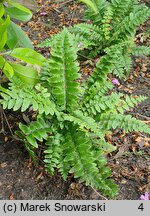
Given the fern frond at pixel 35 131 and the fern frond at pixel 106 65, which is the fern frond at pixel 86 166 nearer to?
the fern frond at pixel 35 131

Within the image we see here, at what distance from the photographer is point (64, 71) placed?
245cm

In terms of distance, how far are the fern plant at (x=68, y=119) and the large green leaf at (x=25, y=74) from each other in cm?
5

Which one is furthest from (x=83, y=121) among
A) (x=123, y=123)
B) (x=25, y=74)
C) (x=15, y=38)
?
(x=15, y=38)

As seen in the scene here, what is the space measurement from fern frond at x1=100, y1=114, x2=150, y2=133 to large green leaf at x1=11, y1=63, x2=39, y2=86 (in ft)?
1.72

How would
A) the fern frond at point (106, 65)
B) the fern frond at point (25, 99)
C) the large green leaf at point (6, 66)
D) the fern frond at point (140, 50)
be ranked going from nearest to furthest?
the large green leaf at point (6, 66)
the fern frond at point (25, 99)
the fern frond at point (106, 65)
the fern frond at point (140, 50)

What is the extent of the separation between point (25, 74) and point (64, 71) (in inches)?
10.2

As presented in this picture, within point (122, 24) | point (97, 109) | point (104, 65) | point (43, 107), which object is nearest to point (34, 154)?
point (43, 107)

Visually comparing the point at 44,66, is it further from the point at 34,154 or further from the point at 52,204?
the point at 52,204

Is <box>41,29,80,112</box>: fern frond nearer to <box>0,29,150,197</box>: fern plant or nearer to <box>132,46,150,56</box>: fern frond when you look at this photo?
<box>0,29,150,197</box>: fern plant

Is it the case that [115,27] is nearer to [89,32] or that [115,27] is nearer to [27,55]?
[89,32]

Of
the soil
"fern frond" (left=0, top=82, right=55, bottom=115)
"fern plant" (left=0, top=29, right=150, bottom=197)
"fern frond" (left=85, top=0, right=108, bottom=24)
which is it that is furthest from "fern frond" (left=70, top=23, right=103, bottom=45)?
"fern frond" (left=0, top=82, right=55, bottom=115)

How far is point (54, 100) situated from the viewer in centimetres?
257

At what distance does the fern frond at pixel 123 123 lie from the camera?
2387 mm

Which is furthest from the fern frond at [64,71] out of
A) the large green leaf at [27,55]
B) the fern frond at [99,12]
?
the fern frond at [99,12]
